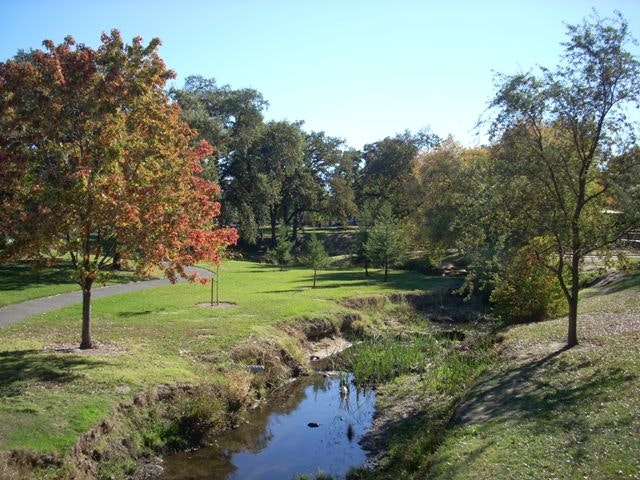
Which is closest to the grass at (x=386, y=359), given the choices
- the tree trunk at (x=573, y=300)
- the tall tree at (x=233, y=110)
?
the tree trunk at (x=573, y=300)

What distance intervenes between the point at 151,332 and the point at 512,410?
40.5 ft

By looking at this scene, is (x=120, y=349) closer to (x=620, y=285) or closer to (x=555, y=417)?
(x=555, y=417)

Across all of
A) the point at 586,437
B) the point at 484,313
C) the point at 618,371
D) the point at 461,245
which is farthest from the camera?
the point at 484,313

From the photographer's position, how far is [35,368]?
1339cm

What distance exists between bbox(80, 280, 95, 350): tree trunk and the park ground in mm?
370

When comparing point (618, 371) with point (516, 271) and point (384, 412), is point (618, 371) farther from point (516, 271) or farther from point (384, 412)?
point (384, 412)

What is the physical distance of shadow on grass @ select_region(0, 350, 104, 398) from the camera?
40.0ft

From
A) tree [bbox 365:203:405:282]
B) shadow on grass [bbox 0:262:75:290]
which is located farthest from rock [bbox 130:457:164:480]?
tree [bbox 365:203:405:282]

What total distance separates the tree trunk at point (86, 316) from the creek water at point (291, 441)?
5.15 m

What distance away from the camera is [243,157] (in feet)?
195

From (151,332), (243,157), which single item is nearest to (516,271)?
(151,332)

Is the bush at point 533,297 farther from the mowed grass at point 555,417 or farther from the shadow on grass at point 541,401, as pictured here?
the shadow on grass at point 541,401

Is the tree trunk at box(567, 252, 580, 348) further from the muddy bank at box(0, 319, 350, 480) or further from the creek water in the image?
the muddy bank at box(0, 319, 350, 480)

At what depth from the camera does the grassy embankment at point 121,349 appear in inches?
431
